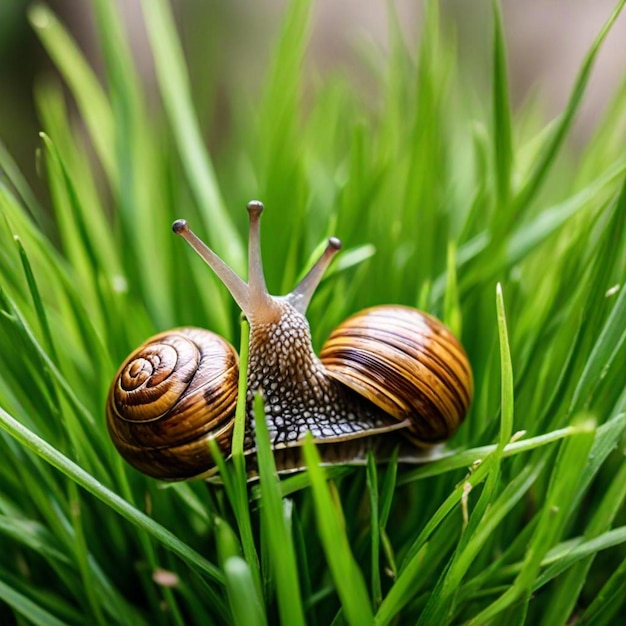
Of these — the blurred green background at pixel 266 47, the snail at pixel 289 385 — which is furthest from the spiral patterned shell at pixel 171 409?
the blurred green background at pixel 266 47

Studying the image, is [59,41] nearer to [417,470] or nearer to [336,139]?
[336,139]

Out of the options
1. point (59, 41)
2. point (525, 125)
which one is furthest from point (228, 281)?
point (525, 125)

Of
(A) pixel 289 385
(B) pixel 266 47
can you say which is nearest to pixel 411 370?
(A) pixel 289 385

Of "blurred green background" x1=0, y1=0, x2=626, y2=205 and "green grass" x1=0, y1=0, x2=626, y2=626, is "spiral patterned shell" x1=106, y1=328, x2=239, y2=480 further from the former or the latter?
"blurred green background" x1=0, y1=0, x2=626, y2=205

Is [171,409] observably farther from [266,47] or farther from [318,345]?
[266,47]

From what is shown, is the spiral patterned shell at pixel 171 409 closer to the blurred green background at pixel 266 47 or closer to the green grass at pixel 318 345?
the green grass at pixel 318 345

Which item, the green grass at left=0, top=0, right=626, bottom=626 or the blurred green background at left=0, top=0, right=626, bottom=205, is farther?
the blurred green background at left=0, top=0, right=626, bottom=205

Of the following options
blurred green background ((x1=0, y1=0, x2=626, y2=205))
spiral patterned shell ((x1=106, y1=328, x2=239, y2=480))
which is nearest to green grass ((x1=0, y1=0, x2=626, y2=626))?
spiral patterned shell ((x1=106, y1=328, x2=239, y2=480))
